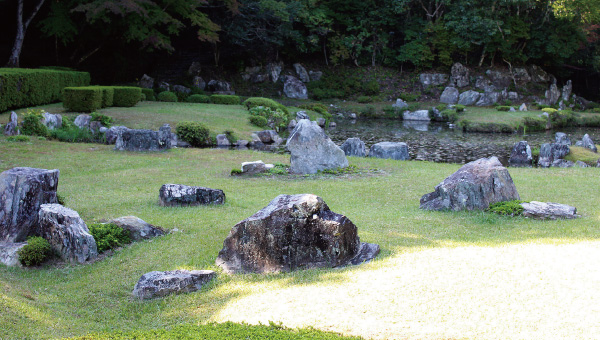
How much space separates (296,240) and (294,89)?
3971 centimetres

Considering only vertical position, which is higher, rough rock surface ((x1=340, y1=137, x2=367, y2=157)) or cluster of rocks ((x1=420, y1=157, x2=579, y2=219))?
cluster of rocks ((x1=420, y1=157, x2=579, y2=219))

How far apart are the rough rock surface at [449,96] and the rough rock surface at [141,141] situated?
31.6 metres

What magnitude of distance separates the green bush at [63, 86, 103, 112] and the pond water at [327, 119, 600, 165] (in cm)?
1204

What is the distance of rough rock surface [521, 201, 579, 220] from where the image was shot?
860 centimetres

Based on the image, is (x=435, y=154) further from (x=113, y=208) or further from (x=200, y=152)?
(x=113, y=208)

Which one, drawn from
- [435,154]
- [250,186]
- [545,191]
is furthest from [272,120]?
[545,191]

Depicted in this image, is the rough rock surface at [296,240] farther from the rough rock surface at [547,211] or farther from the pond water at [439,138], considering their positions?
the pond water at [439,138]

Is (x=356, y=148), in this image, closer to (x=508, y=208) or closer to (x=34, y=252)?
(x=508, y=208)

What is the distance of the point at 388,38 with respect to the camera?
49.9 metres

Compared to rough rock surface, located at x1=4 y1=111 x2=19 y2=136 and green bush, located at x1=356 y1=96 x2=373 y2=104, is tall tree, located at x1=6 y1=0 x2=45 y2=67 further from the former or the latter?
green bush, located at x1=356 y1=96 x2=373 y2=104

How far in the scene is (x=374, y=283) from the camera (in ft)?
17.6

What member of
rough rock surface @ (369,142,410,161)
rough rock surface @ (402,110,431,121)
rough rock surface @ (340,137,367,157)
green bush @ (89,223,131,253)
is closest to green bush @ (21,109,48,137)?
rough rock surface @ (340,137,367,157)

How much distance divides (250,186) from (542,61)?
151ft

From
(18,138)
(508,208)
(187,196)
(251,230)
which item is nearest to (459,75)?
(18,138)
